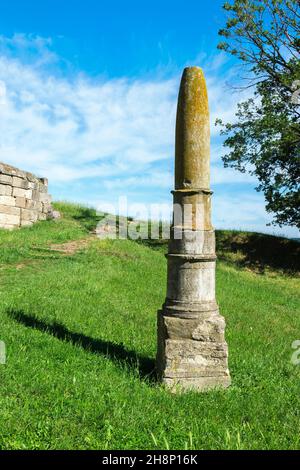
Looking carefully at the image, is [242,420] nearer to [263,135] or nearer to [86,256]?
[86,256]

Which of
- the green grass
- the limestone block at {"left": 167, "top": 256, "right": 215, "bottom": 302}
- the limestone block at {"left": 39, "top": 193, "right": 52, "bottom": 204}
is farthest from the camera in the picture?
the limestone block at {"left": 39, "top": 193, "right": 52, "bottom": 204}

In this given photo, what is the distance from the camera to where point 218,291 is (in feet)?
40.8

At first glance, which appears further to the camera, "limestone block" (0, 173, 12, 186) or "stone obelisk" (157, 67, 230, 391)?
"limestone block" (0, 173, 12, 186)

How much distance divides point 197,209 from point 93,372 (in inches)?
91.4

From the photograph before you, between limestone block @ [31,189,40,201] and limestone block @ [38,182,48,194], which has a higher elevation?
limestone block @ [38,182,48,194]

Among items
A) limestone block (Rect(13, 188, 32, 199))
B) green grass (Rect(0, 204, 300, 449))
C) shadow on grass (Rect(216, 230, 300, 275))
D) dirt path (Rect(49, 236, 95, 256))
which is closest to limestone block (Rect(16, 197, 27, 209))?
limestone block (Rect(13, 188, 32, 199))

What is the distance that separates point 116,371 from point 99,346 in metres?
0.93

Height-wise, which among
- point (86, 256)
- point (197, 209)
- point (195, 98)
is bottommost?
point (86, 256)

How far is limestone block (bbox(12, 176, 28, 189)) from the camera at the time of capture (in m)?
17.9

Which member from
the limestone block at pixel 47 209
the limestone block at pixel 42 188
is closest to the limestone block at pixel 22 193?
the limestone block at pixel 42 188

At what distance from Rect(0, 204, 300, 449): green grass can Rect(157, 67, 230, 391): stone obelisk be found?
0.30 metres

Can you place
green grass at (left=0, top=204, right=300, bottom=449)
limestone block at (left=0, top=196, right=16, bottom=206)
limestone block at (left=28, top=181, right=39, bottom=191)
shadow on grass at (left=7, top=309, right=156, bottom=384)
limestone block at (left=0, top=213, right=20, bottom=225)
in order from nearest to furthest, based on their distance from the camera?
green grass at (left=0, top=204, right=300, bottom=449), shadow on grass at (left=7, top=309, right=156, bottom=384), limestone block at (left=0, top=196, right=16, bottom=206), limestone block at (left=0, top=213, right=20, bottom=225), limestone block at (left=28, top=181, right=39, bottom=191)

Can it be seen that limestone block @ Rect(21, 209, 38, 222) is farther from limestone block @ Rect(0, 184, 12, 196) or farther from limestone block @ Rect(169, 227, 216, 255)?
limestone block @ Rect(169, 227, 216, 255)
